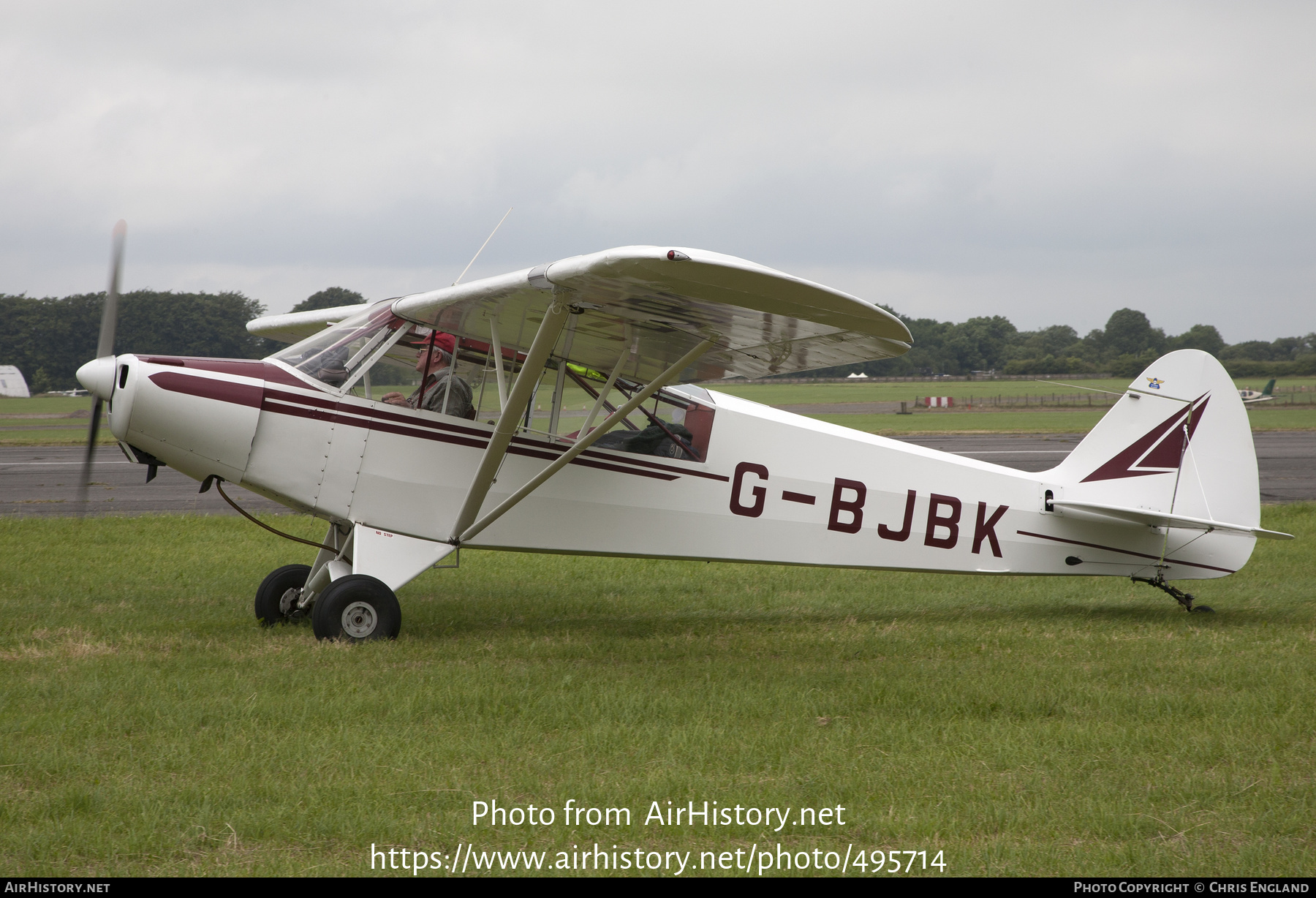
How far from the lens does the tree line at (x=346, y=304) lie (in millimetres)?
68250

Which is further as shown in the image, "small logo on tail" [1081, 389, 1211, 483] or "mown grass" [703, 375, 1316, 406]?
"mown grass" [703, 375, 1316, 406]

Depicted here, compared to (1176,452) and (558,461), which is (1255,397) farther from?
(558,461)

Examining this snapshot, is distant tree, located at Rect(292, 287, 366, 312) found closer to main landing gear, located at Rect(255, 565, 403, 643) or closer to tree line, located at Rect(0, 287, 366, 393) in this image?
tree line, located at Rect(0, 287, 366, 393)

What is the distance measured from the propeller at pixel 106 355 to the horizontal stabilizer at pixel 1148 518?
766cm

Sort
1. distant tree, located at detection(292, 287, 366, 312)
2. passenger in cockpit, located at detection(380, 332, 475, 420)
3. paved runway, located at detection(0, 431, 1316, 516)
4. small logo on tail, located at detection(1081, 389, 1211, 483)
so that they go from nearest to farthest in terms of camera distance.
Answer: passenger in cockpit, located at detection(380, 332, 475, 420) < small logo on tail, located at detection(1081, 389, 1211, 483) < paved runway, located at detection(0, 431, 1316, 516) < distant tree, located at detection(292, 287, 366, 312)

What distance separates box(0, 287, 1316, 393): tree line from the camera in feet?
224

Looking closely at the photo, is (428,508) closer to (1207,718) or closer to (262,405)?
(262,405)

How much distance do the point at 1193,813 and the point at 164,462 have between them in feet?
22.3

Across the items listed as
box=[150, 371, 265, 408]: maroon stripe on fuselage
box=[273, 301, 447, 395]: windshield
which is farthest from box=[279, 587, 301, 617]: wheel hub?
box=[273, 301, 447, 395]: windshield

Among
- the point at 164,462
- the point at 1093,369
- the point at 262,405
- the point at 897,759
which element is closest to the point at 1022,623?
the point at 897,759

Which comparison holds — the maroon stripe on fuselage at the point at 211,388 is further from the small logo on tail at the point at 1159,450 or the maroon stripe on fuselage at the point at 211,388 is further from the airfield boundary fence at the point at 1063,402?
the airfield boundary fence at the point at 1063,402

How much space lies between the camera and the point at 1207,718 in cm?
538

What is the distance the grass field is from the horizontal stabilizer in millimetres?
818

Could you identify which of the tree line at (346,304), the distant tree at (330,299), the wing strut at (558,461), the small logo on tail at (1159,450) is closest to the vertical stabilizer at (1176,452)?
the small logo on tail at (1159,450)
